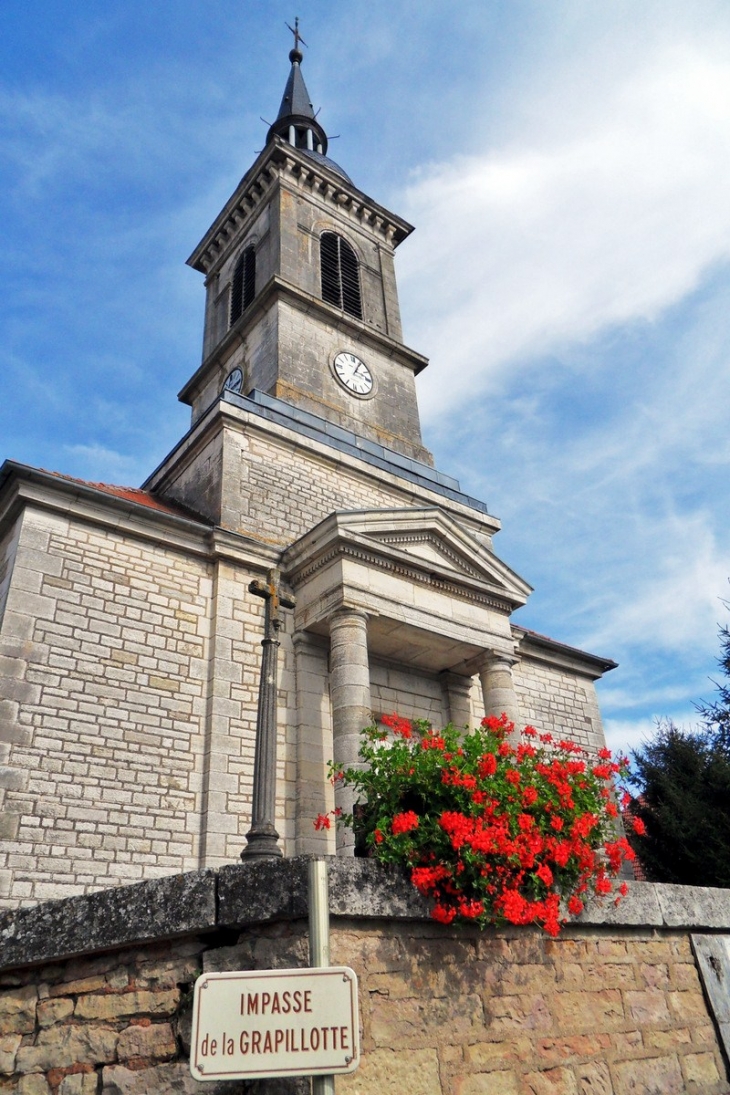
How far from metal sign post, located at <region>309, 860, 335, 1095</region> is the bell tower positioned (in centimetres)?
1109

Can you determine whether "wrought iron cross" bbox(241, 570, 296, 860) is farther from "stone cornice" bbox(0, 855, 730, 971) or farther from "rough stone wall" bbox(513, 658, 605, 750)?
"rough stone wall" bbox(513, 658, 605, 750)

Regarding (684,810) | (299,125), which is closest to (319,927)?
(684,810)

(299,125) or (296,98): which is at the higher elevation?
(296,98)

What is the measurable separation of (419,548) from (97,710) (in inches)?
195

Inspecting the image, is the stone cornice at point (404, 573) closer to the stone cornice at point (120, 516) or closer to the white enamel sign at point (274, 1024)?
the stone cornice at point (120, 516)

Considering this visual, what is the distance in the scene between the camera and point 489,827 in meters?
4.23

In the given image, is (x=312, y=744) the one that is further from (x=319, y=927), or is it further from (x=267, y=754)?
(x=319, y=927)

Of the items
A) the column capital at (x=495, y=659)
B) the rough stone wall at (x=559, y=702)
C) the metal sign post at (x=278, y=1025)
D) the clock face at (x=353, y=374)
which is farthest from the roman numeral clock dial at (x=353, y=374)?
the metal sign post at (x=278, y=1025)

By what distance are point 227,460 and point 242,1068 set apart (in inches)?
391

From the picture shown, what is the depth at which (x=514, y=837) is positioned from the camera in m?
4.30

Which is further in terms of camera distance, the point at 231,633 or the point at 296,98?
the point at 296,98

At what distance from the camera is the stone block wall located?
350 cm

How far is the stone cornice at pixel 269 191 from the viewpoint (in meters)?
18.8

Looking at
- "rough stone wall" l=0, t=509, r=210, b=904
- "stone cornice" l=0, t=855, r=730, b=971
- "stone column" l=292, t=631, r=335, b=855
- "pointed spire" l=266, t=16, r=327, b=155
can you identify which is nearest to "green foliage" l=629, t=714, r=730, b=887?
"stone column" l=292, t=631, r=335, b=855
